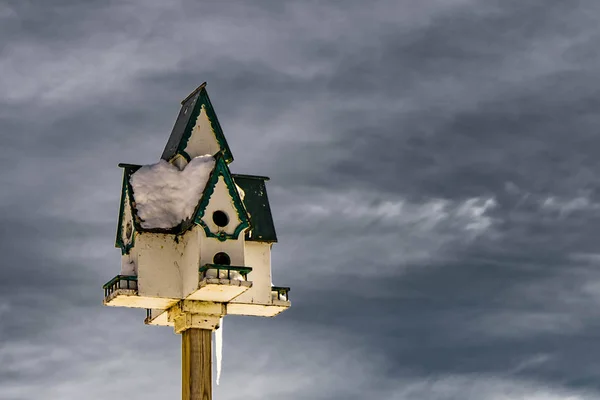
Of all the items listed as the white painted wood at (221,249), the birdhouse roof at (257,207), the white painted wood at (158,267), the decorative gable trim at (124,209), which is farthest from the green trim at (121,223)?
the birdhouse roof at (257,207)

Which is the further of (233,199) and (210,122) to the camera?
(210,122)

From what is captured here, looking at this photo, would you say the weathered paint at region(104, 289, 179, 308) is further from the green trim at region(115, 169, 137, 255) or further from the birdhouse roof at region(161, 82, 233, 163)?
the birdhouse roof at region(161, 82, 233, 163)

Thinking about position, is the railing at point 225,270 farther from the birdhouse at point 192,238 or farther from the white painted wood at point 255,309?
the white painted wood at point 255,309

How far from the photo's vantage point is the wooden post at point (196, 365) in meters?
32.2

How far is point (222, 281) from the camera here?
1245 inches

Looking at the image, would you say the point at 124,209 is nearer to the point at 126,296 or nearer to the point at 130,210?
the point at 130,210

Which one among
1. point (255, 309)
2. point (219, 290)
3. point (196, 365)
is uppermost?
point (255, 309)

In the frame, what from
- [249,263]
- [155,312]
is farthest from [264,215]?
[155,312]

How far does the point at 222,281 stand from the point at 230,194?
7.12 feet

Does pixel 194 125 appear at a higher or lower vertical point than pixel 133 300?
higher

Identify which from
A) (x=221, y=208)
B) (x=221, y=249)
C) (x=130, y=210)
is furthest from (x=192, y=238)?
(x=130, y=210)

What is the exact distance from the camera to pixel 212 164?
A: 32750mm

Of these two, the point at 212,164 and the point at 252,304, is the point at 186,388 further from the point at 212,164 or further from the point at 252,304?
the point at 212,164

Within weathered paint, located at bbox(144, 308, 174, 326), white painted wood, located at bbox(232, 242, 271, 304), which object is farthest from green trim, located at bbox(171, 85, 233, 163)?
weathered paint, located at bbox(144, 308, 174, 326)
